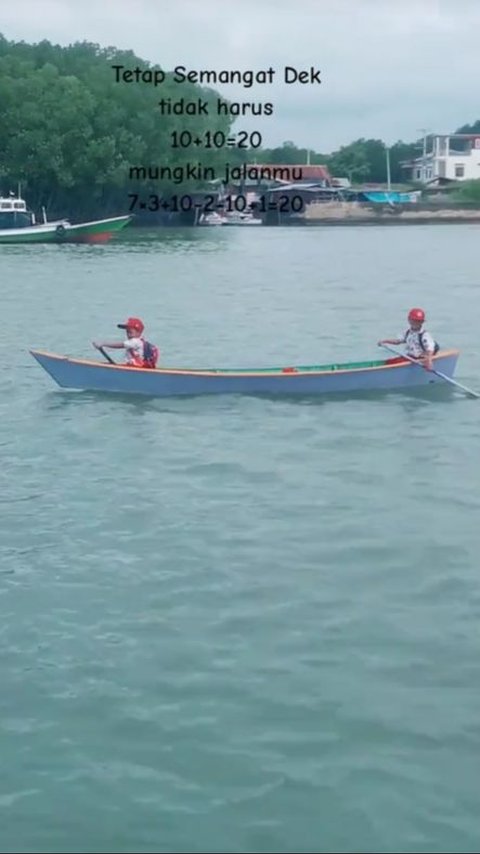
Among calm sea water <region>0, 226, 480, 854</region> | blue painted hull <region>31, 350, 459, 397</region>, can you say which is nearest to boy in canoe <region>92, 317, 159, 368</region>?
blue painted hull <region>31, 350, 459, 397</region>

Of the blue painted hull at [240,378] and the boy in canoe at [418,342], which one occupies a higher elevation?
the boy in canoe at [418,342]

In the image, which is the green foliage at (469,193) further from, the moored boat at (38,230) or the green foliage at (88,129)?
the moored boat at (38,230)

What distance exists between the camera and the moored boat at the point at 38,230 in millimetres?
72625

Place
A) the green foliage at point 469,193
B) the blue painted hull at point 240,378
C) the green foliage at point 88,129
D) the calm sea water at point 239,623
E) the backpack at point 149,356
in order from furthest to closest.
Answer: the green foliage at point 469,193 → the green foliage at point 88,129 → the backpack at point 149,356 → the blue painted hull at point 240,378 → the calm sea water at point 239,623

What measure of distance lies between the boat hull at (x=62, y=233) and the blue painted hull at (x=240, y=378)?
5172 cm

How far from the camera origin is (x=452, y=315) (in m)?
37.4

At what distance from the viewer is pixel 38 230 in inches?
2872

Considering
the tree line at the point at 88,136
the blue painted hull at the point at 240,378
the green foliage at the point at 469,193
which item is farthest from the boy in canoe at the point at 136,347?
the green foliage at the point at 469,193

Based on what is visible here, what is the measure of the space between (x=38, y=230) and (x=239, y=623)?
208ft

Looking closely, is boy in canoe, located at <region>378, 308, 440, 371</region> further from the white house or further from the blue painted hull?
the white house

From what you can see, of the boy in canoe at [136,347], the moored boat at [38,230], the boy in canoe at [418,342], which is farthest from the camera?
the moored boat at [38,230]

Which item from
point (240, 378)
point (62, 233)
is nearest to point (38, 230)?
point (62, 233)

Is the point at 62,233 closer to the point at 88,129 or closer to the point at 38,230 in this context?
the point at 38,230

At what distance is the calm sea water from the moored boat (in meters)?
49.7
